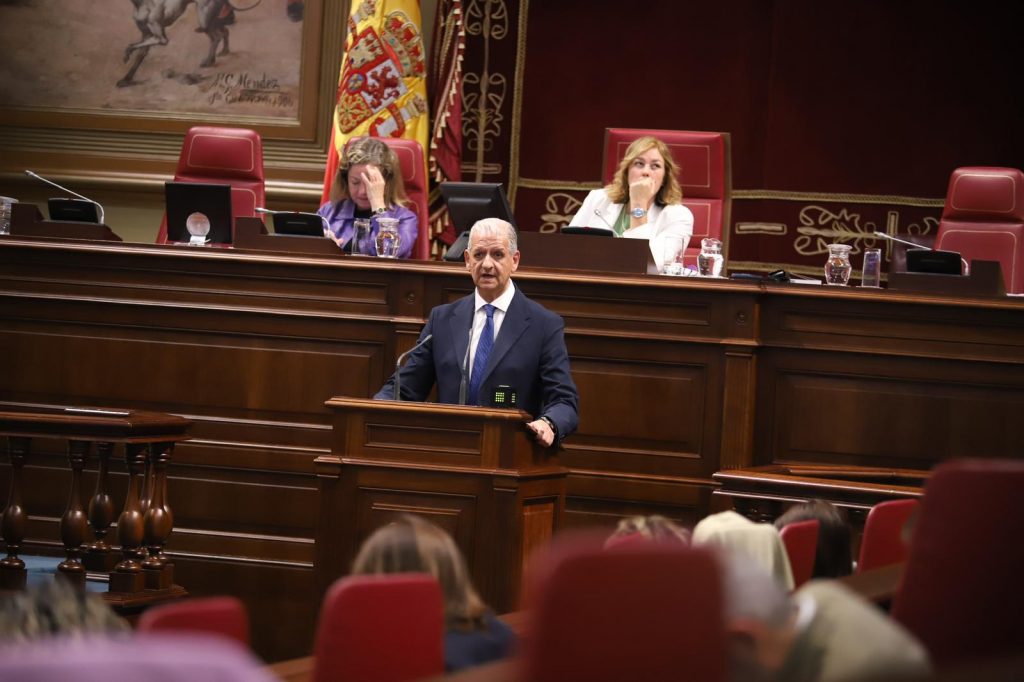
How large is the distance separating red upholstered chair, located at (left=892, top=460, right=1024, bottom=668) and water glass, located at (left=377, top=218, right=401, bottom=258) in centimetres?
379

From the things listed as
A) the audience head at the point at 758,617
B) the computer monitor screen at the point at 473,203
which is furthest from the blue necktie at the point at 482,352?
the audience head at the point at 758,617

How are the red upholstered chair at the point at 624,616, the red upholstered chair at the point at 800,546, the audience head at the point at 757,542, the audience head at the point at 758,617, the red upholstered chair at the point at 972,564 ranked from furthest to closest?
the red upholstered chair at the point at 800,546, the audience head at the point at 757,542, the red upholstered chair at the point at 972,564, the audience head at the point at 758,617, the red upholstered chair at the point at 624,616

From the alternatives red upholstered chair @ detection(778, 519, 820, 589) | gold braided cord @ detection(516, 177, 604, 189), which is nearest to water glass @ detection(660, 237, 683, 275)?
gold braided cord @ detection(516, 177, 604, 189)

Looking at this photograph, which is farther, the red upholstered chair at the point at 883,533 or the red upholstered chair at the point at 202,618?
the red upholstered chair at the point at 883,533

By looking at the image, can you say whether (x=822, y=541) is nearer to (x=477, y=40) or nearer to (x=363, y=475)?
(x=363, y=475)

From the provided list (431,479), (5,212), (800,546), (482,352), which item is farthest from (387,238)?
(800,546)

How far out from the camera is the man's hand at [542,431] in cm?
364

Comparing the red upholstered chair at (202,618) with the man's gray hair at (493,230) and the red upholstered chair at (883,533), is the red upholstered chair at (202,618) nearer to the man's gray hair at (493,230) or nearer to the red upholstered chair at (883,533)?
the red upholstered chair at (883,533)

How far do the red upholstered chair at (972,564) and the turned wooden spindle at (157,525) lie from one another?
10.1 ft

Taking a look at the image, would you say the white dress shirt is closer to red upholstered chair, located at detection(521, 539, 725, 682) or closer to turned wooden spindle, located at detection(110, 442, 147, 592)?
turned wooden spindle, located at detection(110, 442, 147, 592)

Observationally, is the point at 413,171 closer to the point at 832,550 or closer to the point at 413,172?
the point at 413,172

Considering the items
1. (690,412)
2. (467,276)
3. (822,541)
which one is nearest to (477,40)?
(467,276)

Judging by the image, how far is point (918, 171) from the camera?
24.4 feet

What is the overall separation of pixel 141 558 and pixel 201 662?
3.46 meters
